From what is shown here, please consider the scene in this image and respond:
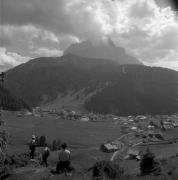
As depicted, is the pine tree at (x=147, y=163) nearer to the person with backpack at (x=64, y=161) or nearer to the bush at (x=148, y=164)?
the bush at (x=148, y=164)

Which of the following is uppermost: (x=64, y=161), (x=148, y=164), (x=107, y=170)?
(x=64, y=161)

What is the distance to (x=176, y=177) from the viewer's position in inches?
784

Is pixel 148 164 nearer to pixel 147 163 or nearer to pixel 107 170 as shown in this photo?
pixel 147 163

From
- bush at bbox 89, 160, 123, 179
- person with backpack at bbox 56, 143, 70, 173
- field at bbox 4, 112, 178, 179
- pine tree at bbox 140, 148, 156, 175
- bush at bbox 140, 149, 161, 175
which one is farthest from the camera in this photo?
field at bbox 4, 112, 178, 179

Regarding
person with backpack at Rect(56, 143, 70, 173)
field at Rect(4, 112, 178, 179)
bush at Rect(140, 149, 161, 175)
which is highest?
person with backpack at Rect(56, 143, 70, 173)

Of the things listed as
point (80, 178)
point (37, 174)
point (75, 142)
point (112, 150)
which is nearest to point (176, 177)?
point (80, 178)

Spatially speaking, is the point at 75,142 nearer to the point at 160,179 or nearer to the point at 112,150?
the point at 112,150

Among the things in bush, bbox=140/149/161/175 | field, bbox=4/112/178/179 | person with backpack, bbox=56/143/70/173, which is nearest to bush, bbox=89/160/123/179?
person with backpack, bbox=56/143/70/173

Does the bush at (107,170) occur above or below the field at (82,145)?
above

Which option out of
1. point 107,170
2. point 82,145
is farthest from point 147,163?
point 82,145

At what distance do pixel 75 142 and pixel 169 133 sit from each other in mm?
35017

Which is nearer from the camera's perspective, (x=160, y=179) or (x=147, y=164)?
(x=160, y=179)

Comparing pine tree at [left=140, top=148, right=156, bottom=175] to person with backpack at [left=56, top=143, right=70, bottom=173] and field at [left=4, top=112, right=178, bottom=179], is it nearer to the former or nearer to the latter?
field at [left=4, top=112, right=178, bottom=179]

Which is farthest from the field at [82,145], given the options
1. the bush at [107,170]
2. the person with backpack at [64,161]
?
the person with backpack at [64,161]
